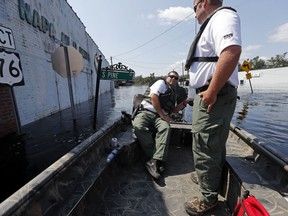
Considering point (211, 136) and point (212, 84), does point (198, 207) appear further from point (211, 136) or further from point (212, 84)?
point (212, 84)

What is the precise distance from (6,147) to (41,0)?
680cm

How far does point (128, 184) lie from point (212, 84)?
78.2 inches

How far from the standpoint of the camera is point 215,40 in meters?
1.76

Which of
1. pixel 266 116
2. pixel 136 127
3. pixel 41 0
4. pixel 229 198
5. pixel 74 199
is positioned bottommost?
pixel 266 116

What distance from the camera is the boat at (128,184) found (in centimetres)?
177

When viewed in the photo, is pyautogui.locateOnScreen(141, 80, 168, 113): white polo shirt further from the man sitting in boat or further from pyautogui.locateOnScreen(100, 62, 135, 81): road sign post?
pyautogui.locateOnScreen(100, 62, 135, 81): road sign post

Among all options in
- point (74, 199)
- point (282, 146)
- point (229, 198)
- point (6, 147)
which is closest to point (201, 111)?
point (229, 198)

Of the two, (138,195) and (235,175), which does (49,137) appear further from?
(235,175)

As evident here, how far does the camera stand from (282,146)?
573cm

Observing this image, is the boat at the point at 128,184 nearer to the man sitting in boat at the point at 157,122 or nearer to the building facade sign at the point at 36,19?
the man sitting in boat at the point at 157,122

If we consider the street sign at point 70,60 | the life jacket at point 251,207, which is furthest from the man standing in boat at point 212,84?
the street sign at point 70,60

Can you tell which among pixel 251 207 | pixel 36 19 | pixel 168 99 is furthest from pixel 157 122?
pixel 36 19

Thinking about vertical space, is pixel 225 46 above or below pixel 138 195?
above

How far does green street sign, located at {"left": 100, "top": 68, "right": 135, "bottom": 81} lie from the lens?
181 inches
